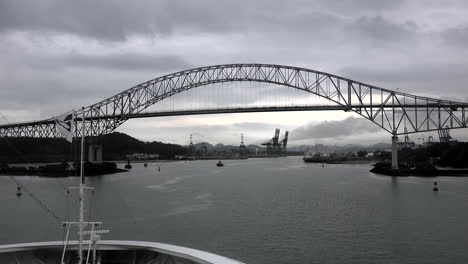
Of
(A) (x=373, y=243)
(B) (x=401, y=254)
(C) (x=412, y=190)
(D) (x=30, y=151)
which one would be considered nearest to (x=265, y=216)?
(A) (x=373, y=243)

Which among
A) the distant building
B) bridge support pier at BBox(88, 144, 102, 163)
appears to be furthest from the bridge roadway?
the distant building

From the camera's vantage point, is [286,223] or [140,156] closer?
[286,223]

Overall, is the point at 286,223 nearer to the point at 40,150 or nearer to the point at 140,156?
the point at 40,150

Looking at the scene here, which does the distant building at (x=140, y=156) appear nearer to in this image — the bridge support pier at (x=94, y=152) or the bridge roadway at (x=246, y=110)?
the bridge support pier at (x=94, y=152)

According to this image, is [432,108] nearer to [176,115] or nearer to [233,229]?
[176,115]

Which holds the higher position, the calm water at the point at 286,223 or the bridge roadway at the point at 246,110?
the bridge roadway at the point at 246,110

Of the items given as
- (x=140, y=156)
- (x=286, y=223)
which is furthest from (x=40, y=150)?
(x=286, y=223)

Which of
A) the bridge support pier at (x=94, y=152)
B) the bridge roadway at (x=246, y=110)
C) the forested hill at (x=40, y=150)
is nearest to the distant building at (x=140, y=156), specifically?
the forested hill at (x=40, y=150)

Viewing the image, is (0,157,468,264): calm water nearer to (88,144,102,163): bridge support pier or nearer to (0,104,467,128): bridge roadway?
(0,104,467,128): bridge roadway
